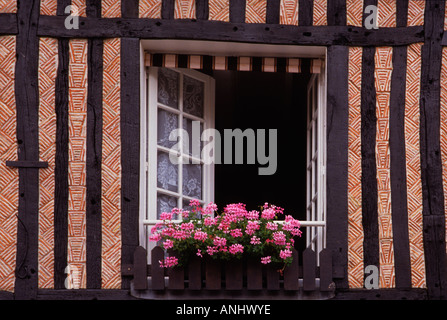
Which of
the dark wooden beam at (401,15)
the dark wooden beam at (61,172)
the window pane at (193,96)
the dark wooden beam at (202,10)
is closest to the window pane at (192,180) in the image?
the window pane at (193,96)

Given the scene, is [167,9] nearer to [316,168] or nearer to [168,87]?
[168,87]

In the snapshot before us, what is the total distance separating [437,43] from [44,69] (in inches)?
112

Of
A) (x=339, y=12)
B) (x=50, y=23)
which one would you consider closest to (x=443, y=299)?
(x=339, y=12)

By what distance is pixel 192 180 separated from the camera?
6.91 meters

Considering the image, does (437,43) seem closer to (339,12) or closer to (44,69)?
(339,12)

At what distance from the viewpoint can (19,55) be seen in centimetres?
638

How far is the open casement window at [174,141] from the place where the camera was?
6602mm

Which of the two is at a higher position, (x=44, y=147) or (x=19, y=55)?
(x=19, y=55)

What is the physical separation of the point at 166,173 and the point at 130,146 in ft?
1.59

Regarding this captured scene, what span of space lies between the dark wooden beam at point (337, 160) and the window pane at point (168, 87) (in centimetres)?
120

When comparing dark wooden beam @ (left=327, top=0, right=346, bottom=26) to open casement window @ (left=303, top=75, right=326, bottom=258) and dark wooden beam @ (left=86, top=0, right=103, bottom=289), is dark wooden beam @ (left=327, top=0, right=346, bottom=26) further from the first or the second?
dark wooden beam @ (left=86, top=0, right=103, bottom=289)

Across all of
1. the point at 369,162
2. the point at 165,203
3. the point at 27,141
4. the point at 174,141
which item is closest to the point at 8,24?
the point at 27,141

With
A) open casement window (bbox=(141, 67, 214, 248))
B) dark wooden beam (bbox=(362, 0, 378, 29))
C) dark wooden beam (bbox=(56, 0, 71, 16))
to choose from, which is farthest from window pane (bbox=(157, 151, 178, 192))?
dark wooden beam (bbox=(362, 0, 378, 29))
